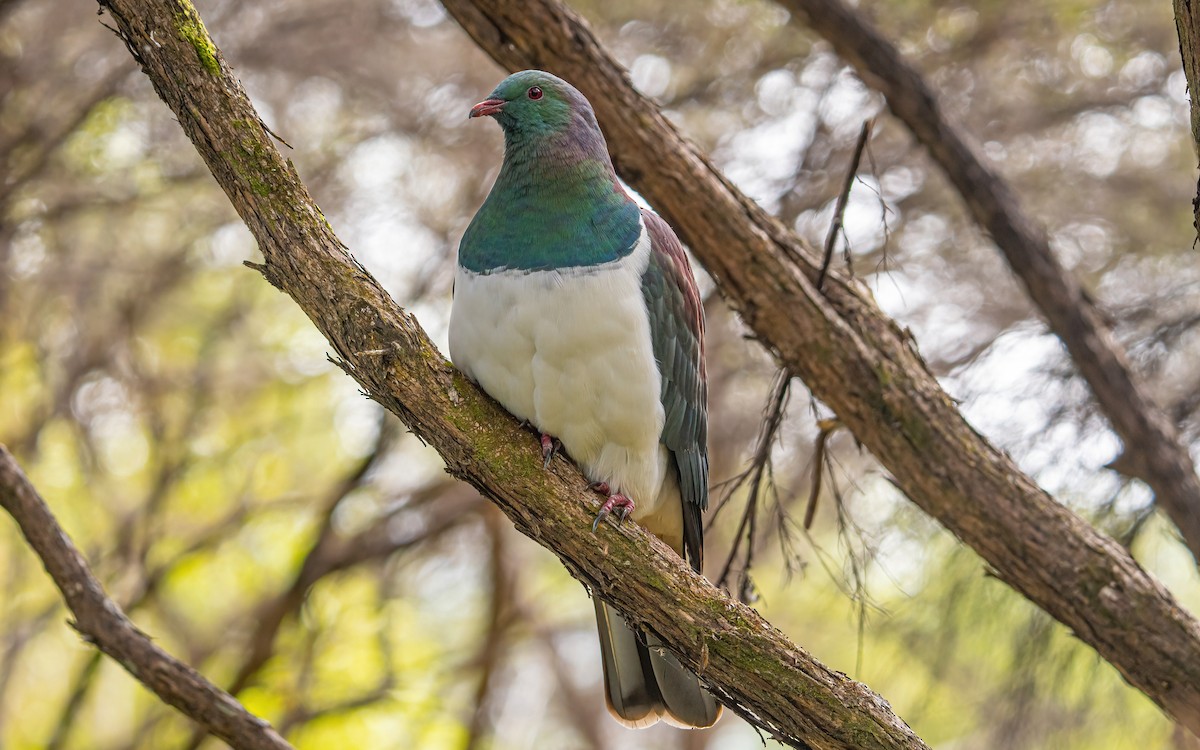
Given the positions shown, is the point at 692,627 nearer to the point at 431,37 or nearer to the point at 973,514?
the point at 973,514

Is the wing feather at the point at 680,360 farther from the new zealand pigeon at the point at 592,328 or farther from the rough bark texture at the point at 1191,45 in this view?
the rough bark texture at the point at 1191,45

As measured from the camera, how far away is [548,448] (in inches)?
100

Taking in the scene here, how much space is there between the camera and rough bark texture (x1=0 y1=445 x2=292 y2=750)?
3.05 m

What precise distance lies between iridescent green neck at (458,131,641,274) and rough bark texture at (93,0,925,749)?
14.7 inches

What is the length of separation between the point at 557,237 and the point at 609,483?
0.61 meters

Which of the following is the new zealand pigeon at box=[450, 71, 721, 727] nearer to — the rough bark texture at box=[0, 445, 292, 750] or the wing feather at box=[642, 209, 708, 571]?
the wing feather at box=[642, 209, 708, 571]

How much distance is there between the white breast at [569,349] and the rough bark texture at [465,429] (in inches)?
4.7

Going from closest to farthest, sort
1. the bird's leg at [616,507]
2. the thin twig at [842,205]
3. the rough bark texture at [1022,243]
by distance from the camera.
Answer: the bird's leg at [616,507], the thin twig at [842,205], the rough bark texture at [1022,243]

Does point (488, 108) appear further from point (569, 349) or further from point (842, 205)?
point (842, 205)

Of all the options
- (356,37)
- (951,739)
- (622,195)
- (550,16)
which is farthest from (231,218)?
(951,739)

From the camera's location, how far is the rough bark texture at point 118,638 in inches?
120

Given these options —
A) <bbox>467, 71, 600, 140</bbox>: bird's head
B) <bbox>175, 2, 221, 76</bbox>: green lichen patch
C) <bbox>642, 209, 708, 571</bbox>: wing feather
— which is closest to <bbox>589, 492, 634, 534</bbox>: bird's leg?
<bbox>642, 209, 708, 571</bbox>: wing feather

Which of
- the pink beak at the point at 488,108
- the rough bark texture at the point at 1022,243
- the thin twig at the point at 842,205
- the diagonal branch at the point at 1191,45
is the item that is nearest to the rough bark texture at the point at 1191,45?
the diagonal branch at the point at 1191,45

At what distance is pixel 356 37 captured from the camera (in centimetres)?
542
